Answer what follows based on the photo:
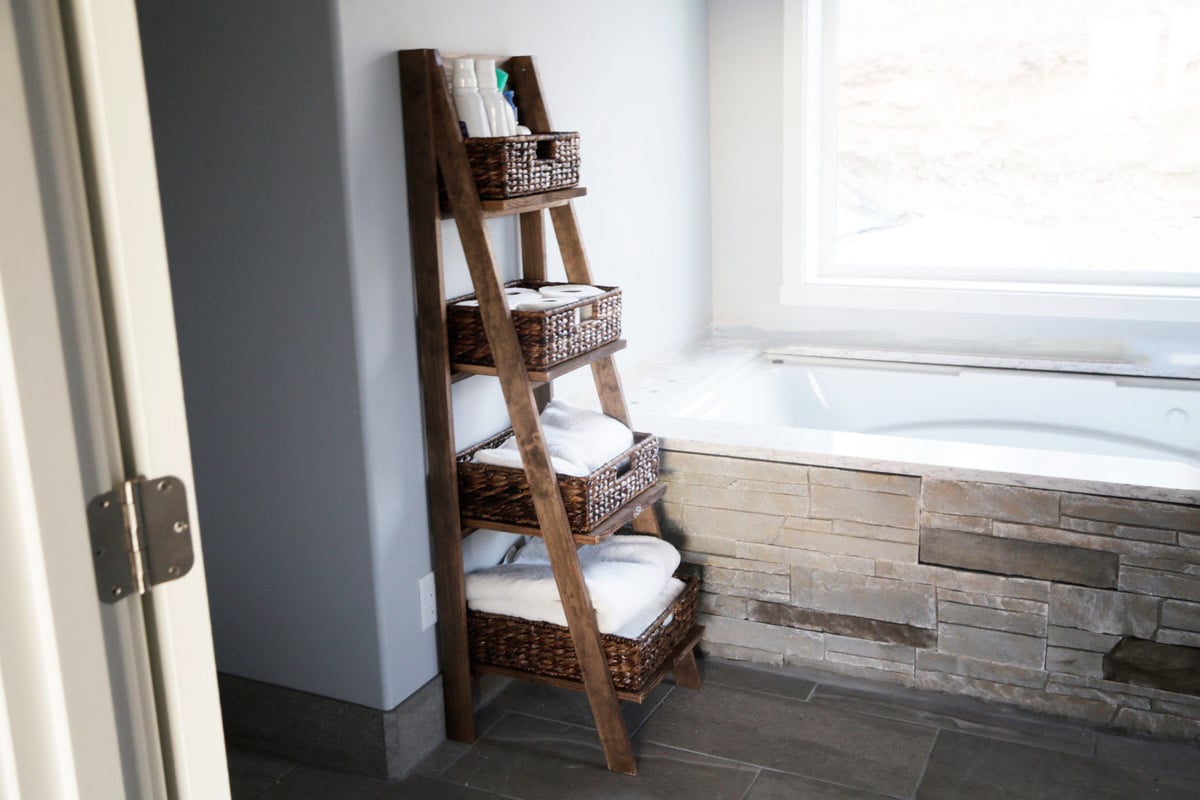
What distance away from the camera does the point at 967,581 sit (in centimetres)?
240

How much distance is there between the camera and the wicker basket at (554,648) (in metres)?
2.25

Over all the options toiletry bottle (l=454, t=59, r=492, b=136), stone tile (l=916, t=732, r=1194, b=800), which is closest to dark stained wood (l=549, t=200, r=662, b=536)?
toiletry bottle (l=454, t=59, r=492, b=136)

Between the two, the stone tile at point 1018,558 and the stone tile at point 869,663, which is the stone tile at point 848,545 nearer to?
the stone tile at point 1018,558

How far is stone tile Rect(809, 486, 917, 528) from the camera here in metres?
2.43

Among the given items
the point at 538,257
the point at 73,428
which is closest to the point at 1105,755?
the point at 538,257

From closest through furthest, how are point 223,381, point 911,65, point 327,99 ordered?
point 327,99
point 223,381
point 911,65

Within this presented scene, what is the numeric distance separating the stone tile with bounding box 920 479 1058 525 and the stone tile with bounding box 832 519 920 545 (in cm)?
7

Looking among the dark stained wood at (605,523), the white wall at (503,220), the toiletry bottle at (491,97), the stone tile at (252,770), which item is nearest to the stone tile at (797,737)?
the dark stained wood at (605,523)

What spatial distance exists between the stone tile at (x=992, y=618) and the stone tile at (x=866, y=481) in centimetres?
25

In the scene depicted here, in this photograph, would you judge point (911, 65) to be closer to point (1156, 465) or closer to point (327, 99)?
point (1156, 465)

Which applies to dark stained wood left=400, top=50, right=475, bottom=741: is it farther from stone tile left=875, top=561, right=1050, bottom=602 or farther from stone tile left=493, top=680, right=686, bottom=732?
stone tile left=875, top=561, right=1050, bottom=602

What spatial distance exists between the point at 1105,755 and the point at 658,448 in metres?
1.10

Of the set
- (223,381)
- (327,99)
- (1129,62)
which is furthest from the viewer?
(1129,62)

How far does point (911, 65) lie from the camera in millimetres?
3518
